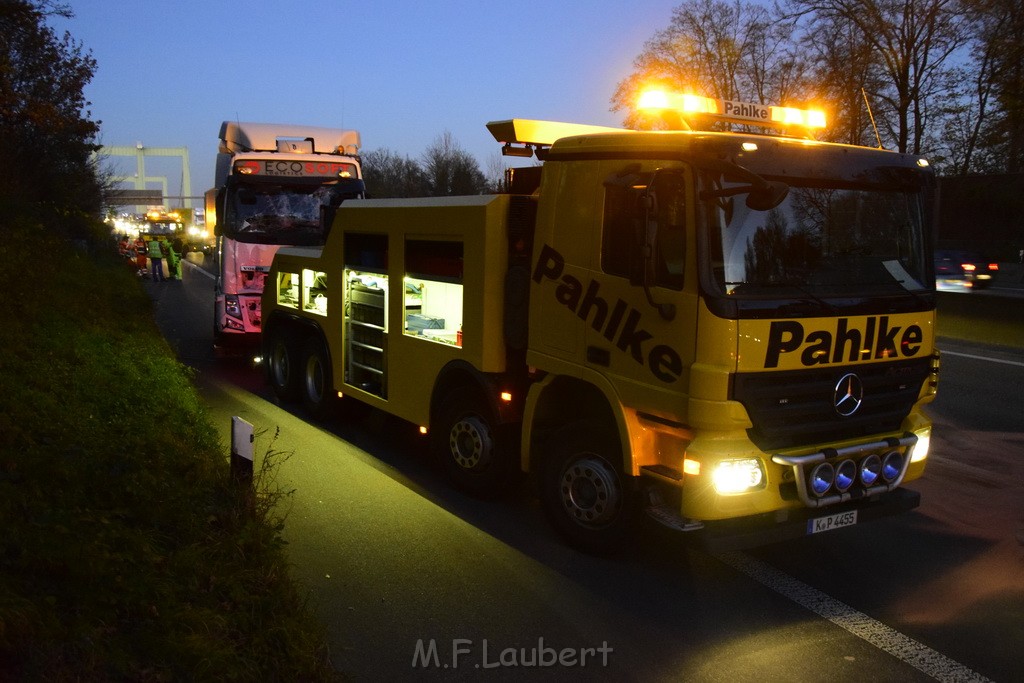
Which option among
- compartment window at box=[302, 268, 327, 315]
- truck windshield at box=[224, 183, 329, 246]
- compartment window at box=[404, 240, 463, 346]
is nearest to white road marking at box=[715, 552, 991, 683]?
compartment window at box=[404, 240, 463, 346]

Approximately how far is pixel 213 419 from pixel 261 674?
5.97 meters

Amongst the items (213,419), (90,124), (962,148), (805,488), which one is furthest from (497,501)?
(962,148)

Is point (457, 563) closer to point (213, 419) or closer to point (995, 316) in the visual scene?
point (213, 419)

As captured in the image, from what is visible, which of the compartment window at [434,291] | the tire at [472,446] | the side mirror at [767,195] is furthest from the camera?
the compartment window at [434,291]

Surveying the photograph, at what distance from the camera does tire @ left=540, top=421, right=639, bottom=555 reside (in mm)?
5586

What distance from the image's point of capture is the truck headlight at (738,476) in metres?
4.95

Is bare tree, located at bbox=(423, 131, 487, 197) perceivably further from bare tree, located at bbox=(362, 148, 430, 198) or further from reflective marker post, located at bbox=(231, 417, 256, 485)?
reflective marker post, located at bbox=(231, 417, 256, 485)

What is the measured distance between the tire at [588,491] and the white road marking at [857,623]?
834mm

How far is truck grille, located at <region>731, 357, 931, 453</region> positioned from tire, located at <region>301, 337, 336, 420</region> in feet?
17.5

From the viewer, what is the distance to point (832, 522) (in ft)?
17.5

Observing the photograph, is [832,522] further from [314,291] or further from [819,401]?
[314,291]

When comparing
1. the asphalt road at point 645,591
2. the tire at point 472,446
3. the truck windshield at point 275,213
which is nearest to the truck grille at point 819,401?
the asphalt road at point 645,591

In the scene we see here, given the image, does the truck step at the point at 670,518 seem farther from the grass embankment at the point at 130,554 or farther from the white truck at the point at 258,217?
the white truck at the point at 258,217

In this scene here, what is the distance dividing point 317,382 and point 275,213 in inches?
183
